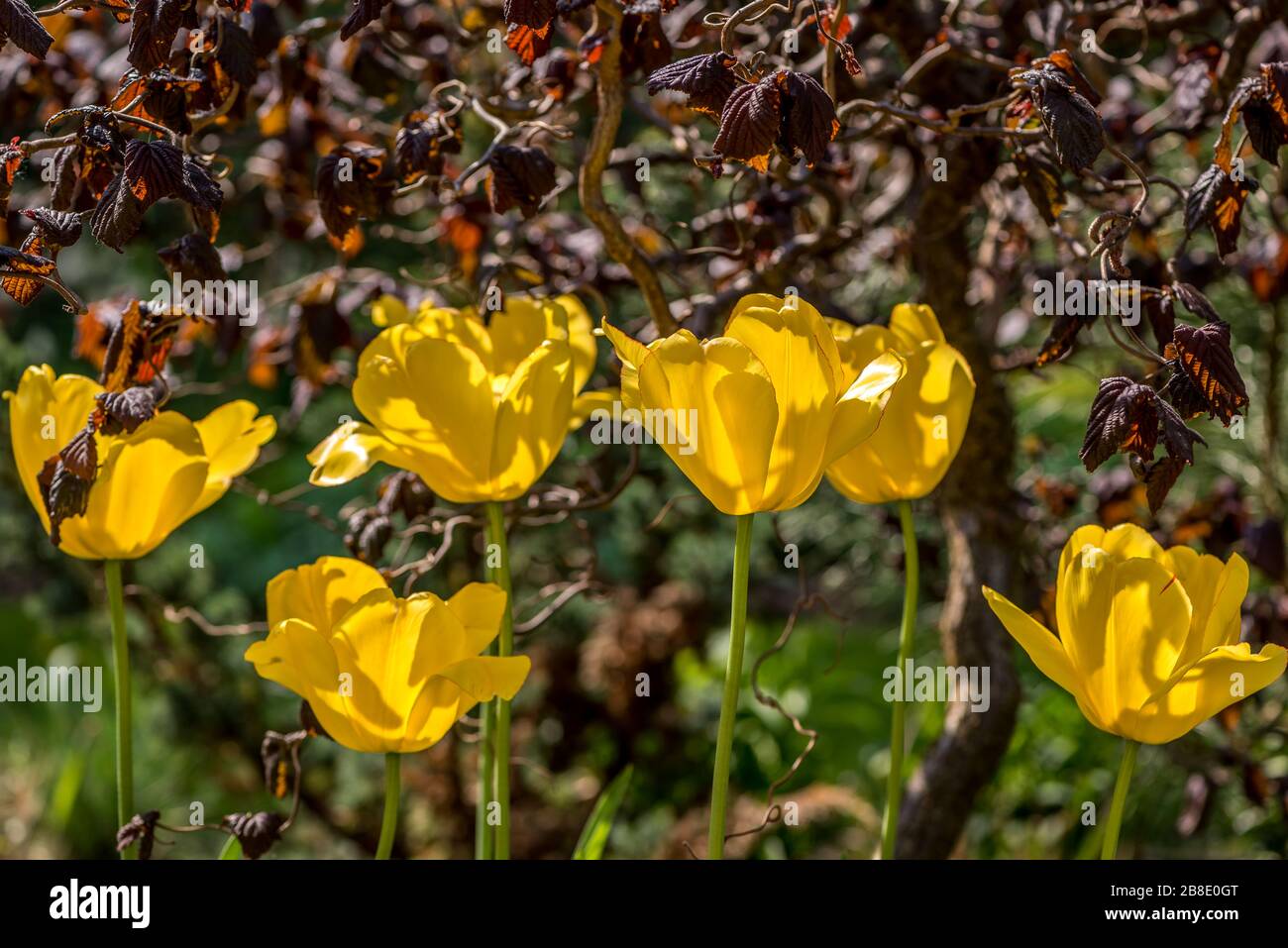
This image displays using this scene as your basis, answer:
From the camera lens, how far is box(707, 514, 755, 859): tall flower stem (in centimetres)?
87

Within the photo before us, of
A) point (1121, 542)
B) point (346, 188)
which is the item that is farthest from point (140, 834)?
point (1121, 542)

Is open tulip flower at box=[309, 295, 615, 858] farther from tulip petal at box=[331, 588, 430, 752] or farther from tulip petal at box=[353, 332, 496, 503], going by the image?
tulip petal at box=[331, 588, 430, 752]

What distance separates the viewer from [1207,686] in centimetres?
86

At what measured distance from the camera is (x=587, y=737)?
3.05 meters

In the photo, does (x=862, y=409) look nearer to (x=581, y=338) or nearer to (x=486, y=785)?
(x=581, y=338)

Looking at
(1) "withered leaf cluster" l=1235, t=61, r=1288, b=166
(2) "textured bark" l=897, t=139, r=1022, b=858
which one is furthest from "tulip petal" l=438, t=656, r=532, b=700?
(2) "textured bark" l=897, t=139, r=1022, b=858

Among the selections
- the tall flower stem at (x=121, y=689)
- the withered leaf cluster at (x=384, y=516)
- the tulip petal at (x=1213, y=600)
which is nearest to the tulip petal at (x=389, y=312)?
the withered leaf cluster at (x=384, y=516)

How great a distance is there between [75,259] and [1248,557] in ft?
17.2

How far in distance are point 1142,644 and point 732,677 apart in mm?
284

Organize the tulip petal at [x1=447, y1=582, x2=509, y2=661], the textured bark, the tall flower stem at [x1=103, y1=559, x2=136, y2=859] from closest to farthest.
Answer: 1. the tulip petal at [x1=447, y1=582, x2=509, y2=661]
2. the tall flower stem at [x1=103, y1=559, x2=136, y2=859]
3. the textured bark

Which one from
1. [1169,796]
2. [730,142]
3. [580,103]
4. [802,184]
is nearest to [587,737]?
[1169,796]

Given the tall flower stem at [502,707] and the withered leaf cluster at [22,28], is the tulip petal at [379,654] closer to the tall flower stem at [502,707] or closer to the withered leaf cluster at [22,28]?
the tall flower stem at [502,707]

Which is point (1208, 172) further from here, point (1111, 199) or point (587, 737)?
point (587, 737)
